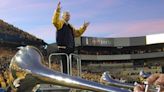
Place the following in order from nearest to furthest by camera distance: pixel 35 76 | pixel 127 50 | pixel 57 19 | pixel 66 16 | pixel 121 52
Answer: pixel 35 76, pixel 57 19, pixel 66 16, pixel 121 52, pixel 127 50

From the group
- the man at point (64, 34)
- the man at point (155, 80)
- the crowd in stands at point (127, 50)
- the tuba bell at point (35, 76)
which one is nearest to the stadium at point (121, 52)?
the crowd in stands at point (127, 50)

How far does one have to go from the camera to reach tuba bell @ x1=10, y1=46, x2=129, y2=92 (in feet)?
6.56

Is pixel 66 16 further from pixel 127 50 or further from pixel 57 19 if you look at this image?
pixel 127 50

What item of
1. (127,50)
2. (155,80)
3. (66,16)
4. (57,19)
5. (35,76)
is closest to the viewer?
(155,80)

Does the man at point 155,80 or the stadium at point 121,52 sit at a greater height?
the man at point 155,80

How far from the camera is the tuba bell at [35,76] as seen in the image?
200 centimetres

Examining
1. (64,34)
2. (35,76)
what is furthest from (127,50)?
(35,76)

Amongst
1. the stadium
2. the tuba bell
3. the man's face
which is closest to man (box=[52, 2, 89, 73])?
the man's face

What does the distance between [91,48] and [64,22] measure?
44.0 m

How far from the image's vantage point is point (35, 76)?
2256 mm

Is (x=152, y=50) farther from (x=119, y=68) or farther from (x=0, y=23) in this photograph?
(x=0, y=23)

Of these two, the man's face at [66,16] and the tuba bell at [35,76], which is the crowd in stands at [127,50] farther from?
the tuba bell at [35,76]

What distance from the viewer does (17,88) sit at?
7.63 feet

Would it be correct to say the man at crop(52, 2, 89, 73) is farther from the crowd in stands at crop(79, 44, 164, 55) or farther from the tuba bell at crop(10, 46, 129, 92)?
the crowd in stands at crop(79, 44, 164, 55)
